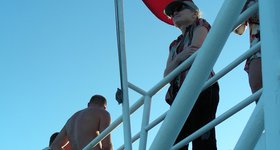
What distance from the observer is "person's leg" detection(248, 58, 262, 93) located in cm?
245

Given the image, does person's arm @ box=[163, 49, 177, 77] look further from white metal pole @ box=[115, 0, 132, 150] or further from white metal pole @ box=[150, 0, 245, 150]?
white metal pole @ box=[150, 0, 245, 150]

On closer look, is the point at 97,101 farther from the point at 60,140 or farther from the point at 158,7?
the point at 158,7

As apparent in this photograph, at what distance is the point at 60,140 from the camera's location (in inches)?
151

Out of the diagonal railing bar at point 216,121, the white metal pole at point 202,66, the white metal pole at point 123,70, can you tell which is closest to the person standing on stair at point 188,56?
the diagonal railing bar at point 216,121

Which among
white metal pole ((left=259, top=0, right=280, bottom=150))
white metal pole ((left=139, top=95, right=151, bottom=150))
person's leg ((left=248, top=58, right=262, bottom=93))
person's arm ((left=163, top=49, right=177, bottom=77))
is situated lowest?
white metal pole ((left=259, top=0, right=280, bottom=150))

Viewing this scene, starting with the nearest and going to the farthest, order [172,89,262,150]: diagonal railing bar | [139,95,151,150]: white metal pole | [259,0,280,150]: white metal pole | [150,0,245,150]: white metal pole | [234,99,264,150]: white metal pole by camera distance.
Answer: [259,0,280,150]: white metal pole
[150,0,245,150]: white metal pole
[234,99,264,150]: white metal pole
[172,89,262,150]: diagonal railing bar
[139,95,151,150]: white metal pole

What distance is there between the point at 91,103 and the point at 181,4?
63.3 inches

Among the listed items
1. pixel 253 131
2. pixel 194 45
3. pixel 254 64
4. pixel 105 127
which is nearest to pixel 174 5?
pixel 194 45

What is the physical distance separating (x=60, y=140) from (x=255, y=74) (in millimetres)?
1875

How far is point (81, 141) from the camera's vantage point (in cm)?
368

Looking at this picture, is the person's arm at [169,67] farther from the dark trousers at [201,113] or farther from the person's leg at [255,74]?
the person's leg at [255,74]

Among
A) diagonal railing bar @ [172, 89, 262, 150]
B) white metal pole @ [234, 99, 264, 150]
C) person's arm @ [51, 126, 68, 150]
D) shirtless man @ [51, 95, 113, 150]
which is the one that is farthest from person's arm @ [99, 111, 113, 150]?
white metal pole @ [234, 99, 264, 150]

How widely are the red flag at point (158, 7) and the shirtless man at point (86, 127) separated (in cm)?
133

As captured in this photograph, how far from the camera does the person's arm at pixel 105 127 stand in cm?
367
